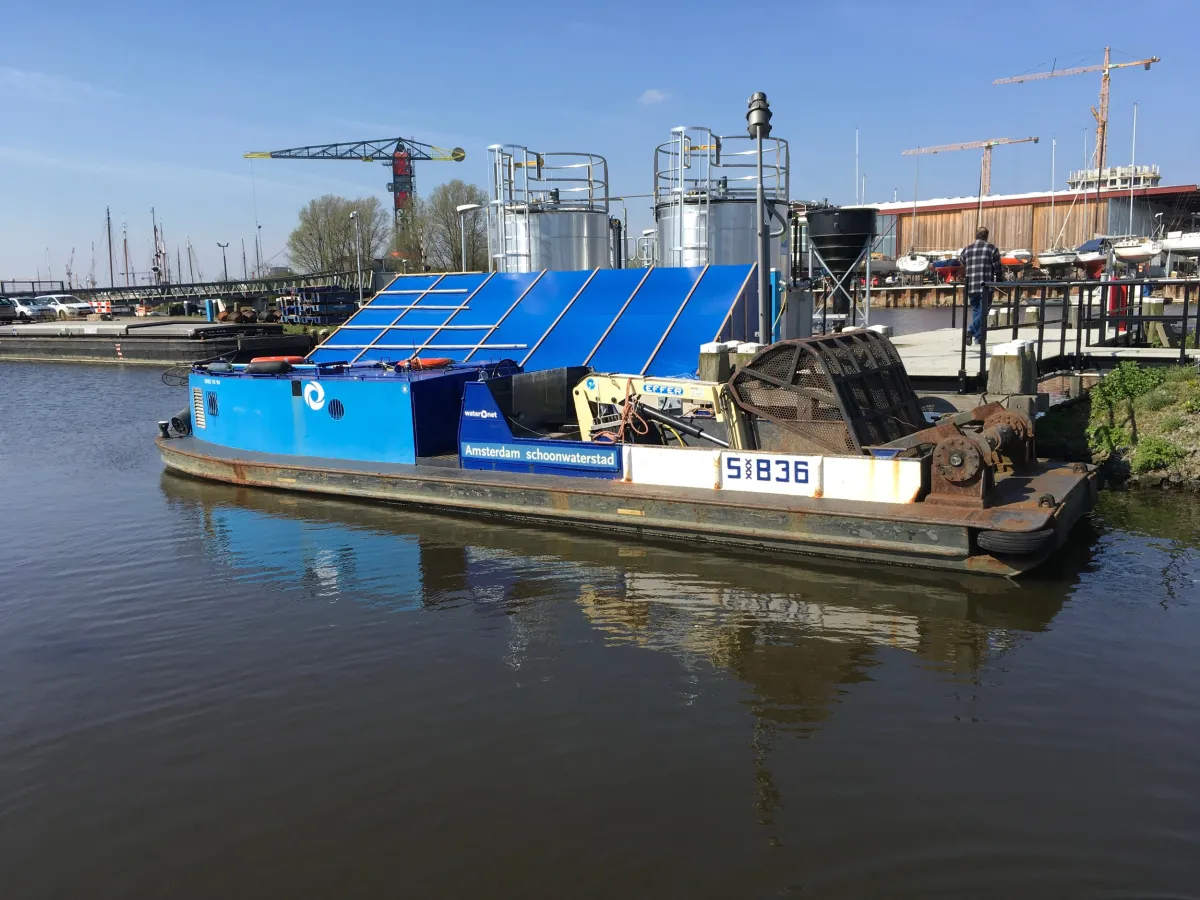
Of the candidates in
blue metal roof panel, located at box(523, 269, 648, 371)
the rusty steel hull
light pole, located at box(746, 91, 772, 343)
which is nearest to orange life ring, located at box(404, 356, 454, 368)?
blue metal roof panel, located at box(523, 269, 648, 371)

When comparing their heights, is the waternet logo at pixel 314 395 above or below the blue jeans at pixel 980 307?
below

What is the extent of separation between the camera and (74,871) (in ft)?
19.0

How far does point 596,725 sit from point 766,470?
4992 millimetres

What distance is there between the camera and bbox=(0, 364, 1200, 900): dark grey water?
5633mm

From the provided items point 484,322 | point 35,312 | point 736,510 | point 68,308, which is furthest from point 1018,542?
point 35,312

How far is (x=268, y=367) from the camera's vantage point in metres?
16.2

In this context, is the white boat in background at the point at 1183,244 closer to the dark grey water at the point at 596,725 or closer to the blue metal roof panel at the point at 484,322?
the blue metal roof panel at the point at 484,322

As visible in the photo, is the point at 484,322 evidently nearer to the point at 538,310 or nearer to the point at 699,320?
the point at 538,310

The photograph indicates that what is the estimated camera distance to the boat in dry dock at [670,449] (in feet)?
33.7

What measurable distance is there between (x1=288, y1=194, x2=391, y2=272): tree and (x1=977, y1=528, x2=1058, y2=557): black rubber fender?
232 ft

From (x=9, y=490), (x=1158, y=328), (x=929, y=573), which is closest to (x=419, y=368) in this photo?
(x=9, y=490)

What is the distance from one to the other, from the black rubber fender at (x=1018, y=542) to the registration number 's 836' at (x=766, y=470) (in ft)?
7.16

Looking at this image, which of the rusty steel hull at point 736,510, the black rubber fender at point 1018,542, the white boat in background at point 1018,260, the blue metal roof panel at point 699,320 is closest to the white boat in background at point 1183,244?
the white boat in background at point 1018,260

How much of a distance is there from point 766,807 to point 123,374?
125 feet
